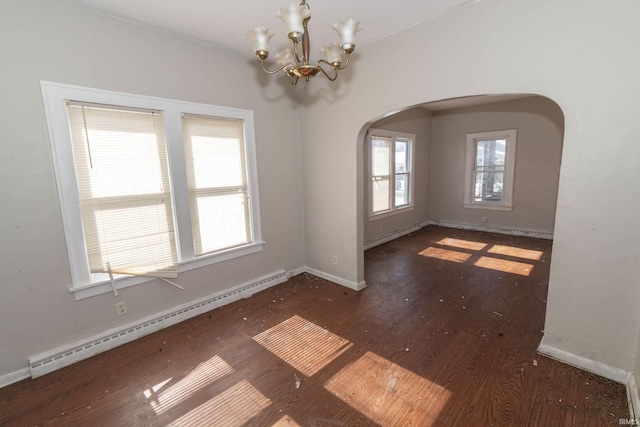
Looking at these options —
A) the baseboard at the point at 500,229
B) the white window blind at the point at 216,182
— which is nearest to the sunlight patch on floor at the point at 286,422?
the white window blind at the point at 216,182

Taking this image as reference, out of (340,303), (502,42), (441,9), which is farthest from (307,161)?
(502,42)

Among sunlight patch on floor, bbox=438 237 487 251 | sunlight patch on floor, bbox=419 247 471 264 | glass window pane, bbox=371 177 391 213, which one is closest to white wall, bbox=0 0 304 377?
glass window pane, bbox=371 177 391 213

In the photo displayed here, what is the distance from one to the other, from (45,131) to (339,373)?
2761 mm

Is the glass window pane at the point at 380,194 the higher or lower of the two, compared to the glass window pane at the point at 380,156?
lower

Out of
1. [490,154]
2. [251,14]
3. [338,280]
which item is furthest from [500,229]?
[251,14]

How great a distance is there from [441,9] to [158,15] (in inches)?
90.2

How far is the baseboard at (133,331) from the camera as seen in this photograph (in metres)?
2.11

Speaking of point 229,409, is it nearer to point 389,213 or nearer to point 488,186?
point 389,213

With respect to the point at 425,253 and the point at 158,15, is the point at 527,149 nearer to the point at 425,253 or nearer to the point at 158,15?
the point at 425,253

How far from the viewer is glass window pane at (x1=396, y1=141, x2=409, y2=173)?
583 centimetres

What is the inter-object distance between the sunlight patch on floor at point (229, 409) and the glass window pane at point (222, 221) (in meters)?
1.48

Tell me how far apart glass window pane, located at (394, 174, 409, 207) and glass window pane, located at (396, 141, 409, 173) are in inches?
5.9

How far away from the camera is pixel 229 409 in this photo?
1772 mm

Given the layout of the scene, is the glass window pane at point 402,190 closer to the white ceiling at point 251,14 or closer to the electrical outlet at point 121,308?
the white ceiling at point 251,14
